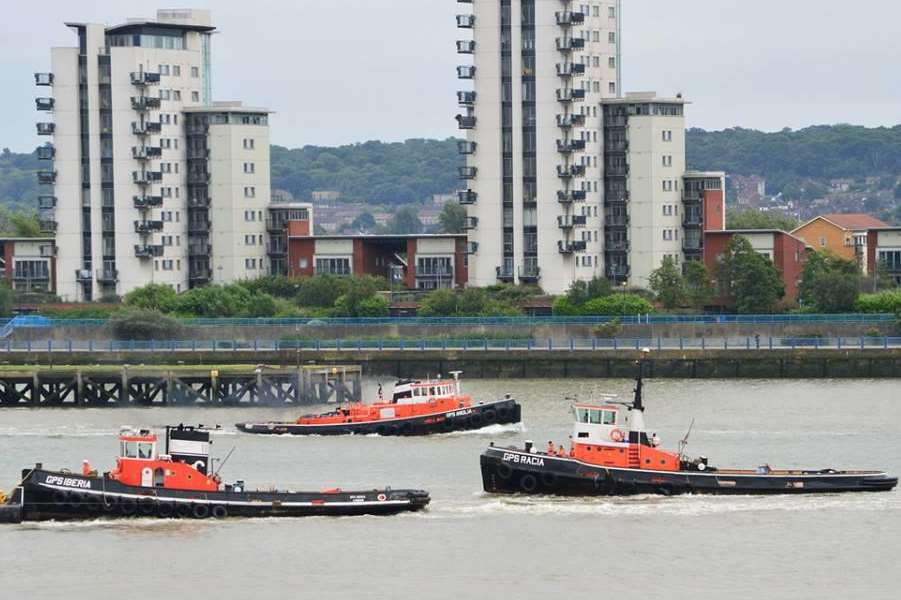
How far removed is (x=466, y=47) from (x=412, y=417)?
6675cm

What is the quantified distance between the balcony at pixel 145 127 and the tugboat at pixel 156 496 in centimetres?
9093

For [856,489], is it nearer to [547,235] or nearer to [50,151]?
[547,235]

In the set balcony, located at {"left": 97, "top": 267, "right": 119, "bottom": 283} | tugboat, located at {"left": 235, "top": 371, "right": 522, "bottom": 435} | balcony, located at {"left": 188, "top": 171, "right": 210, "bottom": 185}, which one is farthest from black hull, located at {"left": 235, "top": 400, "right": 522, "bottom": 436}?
balcony, located at {"left": 188, "top": 171, "right": 210, "bottom": 185}

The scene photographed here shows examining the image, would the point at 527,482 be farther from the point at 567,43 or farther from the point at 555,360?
the point at 567,43

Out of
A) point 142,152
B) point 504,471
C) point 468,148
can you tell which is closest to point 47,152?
Result: point 142,152

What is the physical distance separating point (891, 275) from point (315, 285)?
40.3 m

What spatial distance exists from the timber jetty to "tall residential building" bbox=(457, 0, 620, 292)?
44.3 meters

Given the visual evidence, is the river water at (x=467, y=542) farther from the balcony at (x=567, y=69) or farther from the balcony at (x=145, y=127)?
the balcony at (x=145, y=127)

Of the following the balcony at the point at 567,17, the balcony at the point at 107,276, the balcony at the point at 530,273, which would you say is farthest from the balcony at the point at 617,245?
the balcony at the point at 107,276

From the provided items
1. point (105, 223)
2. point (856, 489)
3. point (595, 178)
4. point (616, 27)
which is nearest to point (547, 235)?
point (595, 178)

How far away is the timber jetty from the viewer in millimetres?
111562

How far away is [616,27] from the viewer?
160m

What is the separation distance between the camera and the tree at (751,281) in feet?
486

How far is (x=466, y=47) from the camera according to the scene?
6142 inches
